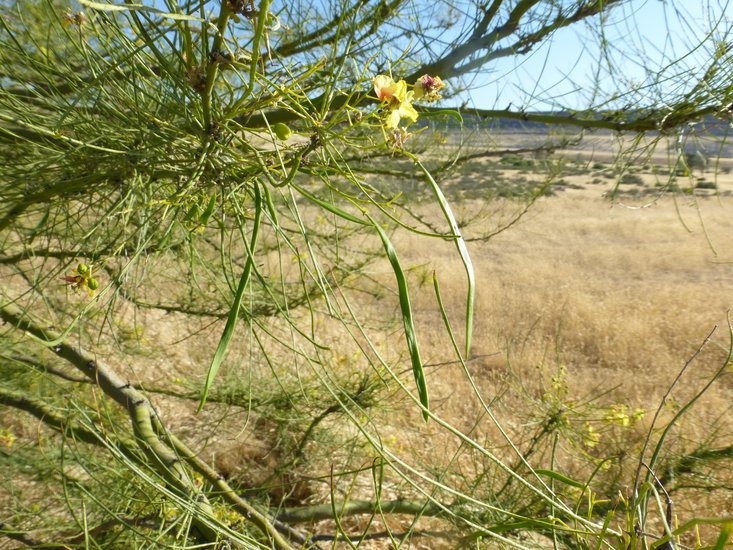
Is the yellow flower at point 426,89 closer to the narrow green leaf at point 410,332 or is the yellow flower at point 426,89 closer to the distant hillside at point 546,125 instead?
the distant hillside at point 546,125

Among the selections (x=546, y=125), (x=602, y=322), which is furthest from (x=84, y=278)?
(x=602, y=322)

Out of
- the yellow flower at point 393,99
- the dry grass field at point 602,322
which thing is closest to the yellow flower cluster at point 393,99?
the yellow flower at point 393,99

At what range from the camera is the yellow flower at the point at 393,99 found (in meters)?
0.22

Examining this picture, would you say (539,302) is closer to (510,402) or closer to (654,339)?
(654,339)

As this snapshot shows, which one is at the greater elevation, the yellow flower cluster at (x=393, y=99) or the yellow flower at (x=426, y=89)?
the yellow flower at (x=426, y=89)

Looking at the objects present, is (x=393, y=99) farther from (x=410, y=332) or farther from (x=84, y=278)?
(x=84, y=278)

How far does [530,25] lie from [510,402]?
1684 millimetres

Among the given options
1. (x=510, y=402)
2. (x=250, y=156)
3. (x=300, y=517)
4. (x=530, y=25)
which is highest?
(x=530, y=25)

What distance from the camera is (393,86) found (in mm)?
229

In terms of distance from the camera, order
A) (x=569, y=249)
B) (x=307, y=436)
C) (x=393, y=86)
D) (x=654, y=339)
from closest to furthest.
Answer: (x=393, y=86) → (x=307, y=436) → (x=654, y=339) → (x=569, y=249)

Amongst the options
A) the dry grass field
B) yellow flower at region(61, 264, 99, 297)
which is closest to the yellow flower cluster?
yellow flower at region(61, 264, 99, 297)

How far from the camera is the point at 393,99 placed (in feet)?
0.75

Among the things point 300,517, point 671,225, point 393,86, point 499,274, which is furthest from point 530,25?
point 671,225

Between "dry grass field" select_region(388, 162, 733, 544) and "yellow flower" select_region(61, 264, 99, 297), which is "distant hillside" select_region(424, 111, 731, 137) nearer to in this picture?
"yellow flower" select_region(61, 264, 99, 297)
